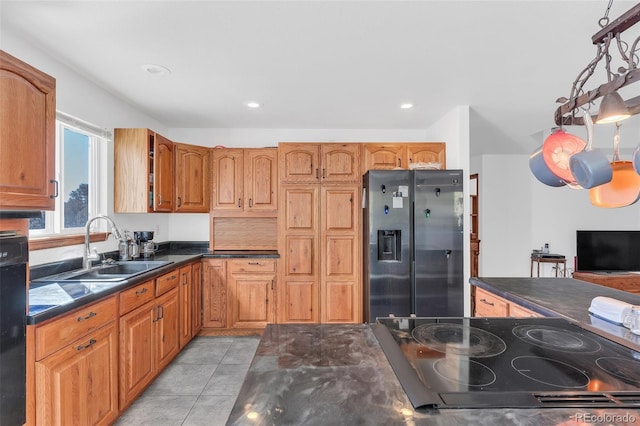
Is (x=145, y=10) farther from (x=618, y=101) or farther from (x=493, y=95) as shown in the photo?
(x=493, y=95)

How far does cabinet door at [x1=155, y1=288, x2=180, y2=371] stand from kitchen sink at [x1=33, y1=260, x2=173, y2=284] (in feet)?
1.00

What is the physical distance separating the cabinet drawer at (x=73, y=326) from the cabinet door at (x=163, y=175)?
1.38 m

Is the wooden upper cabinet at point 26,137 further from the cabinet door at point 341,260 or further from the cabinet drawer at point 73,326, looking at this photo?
the cabinet door at point 341,260

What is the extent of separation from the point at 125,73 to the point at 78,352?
6.58 ft

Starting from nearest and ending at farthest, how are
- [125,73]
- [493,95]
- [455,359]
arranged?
[455,359], [125,73], [493,95]

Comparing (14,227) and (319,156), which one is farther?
(319,156)

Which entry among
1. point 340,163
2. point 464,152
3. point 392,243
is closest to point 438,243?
point 392,243

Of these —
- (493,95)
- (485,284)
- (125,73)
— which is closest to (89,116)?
(125,73)

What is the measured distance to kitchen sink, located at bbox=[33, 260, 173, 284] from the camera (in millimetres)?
1991

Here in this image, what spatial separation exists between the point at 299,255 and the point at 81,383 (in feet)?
7.12

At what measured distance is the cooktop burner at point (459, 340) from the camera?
1.01 metres

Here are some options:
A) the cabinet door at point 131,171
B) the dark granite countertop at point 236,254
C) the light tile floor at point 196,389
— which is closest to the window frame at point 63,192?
the cabinet door at point 131,171

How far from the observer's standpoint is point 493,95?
2848mm

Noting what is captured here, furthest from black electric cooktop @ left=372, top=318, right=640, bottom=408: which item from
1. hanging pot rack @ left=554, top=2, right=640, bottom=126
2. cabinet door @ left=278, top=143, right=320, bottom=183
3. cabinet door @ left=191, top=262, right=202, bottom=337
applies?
cabinet door @ left=191, top=262, right=202, bottom=337
